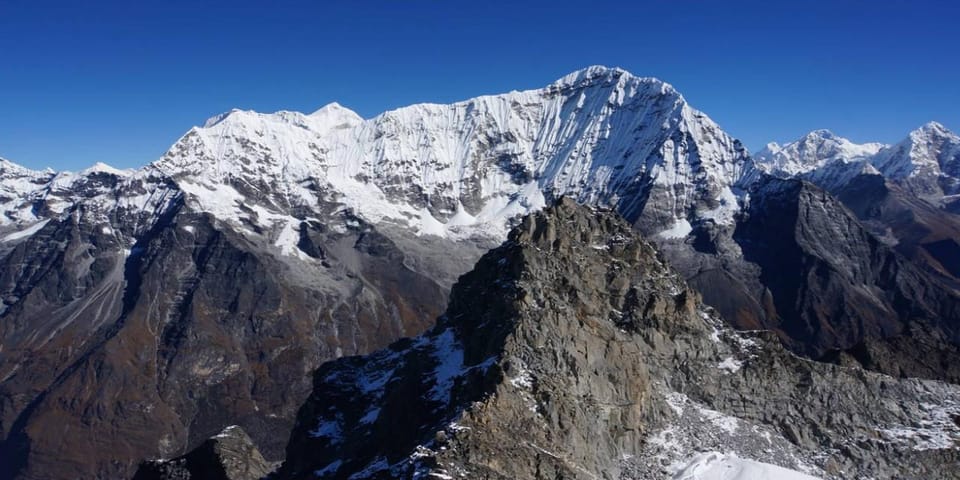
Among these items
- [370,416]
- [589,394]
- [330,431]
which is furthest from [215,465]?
[589,394]

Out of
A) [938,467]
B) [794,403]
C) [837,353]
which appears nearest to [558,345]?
[794,403]

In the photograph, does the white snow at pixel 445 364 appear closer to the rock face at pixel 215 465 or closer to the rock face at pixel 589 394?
the rock face at pixel 589 394

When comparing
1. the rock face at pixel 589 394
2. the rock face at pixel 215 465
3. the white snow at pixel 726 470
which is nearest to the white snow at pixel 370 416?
the rock face at pixel 589 394

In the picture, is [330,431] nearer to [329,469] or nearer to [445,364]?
[329,469]

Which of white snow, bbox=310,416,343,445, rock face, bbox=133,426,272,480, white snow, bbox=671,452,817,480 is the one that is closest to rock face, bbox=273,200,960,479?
white snow, bbox=310,416,343,445

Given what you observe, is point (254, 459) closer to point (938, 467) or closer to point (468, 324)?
point (468, 324)

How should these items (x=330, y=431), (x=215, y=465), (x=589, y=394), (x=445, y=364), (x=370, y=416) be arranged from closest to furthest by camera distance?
(x=589, y=394) → (x=445, y=364) → (x=370, y=416) → (x=330, y=431) → (x=215, y=465)
